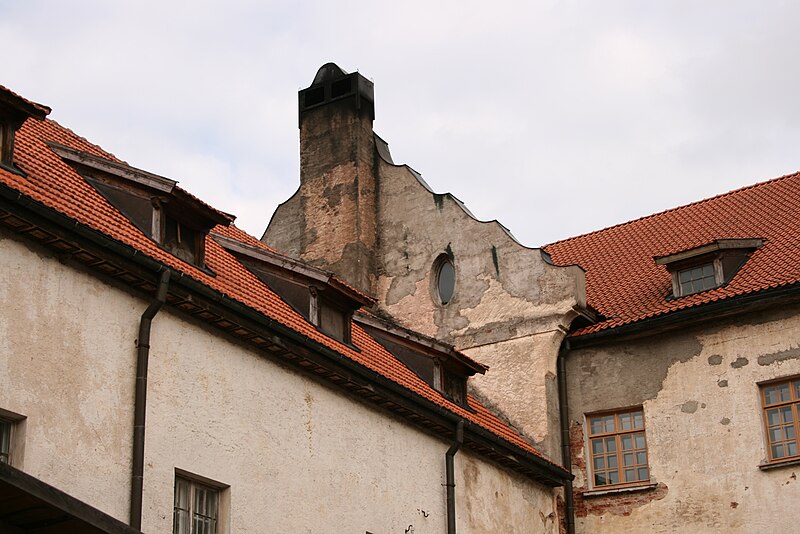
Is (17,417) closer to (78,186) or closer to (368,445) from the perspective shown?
(78,186)

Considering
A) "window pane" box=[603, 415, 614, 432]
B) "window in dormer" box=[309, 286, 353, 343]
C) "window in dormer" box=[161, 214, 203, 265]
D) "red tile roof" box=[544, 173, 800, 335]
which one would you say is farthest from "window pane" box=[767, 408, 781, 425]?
"window in dormer" box=[161, 214, 203, 265]

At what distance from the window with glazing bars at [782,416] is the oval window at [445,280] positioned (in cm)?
625

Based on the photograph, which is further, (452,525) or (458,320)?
(458,320)

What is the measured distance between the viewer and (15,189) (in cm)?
1258

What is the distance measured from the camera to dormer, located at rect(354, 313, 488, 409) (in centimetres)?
2044

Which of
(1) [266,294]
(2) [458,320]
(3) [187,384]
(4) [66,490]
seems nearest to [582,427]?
(2) [458,320]

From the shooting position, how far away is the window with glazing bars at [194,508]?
14.0 metres

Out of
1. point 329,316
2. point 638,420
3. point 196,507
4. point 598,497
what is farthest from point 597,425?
point 196,507

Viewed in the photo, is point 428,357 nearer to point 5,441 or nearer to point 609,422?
point 609,422

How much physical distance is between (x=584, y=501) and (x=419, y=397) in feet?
16.5

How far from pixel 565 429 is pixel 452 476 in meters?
3.90

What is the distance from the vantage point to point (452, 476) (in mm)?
18984

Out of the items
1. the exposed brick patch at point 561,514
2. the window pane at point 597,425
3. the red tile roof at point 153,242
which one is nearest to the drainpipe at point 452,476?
the red tile roof at point 153,242

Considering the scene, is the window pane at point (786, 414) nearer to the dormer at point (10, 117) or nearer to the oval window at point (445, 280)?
the oval window at point (445, 280)
